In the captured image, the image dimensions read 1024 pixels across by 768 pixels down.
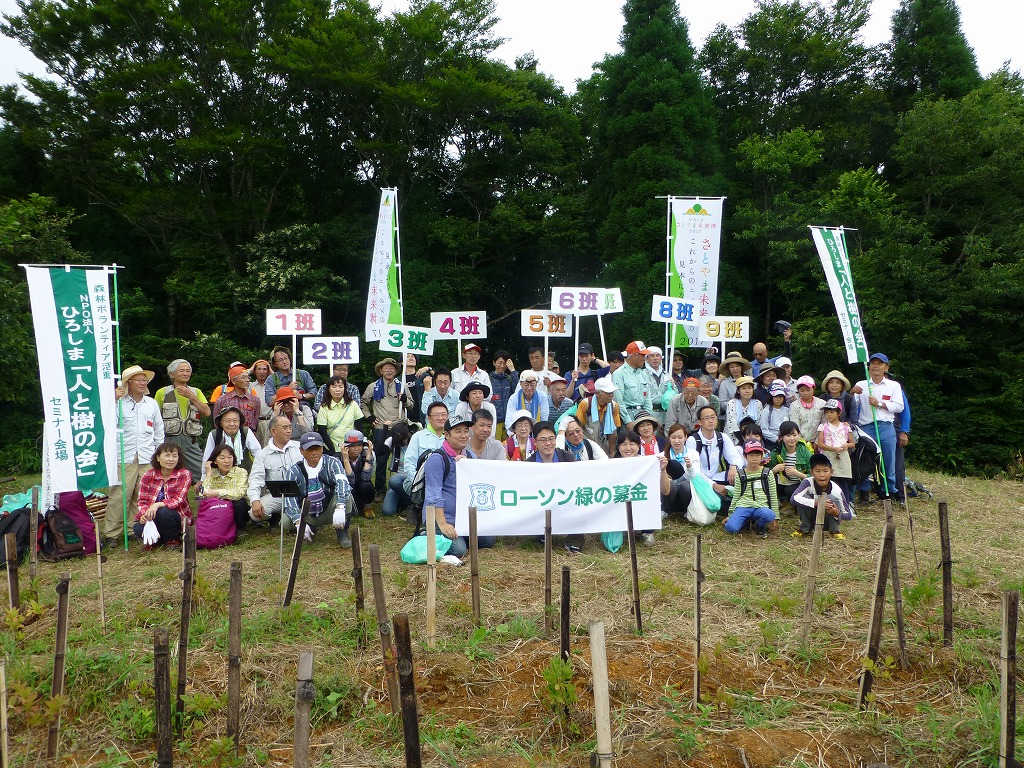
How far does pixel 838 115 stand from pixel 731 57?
3119 mm

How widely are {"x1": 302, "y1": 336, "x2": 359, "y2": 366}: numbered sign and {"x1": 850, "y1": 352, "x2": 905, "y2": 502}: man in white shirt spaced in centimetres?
654

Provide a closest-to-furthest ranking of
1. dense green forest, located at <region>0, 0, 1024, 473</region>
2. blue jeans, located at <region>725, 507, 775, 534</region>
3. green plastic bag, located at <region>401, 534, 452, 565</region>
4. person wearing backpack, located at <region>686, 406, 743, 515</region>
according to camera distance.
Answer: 1. green plastic bag, located at <region>401, 534, 452, 565</region>
2. blue jeans, located at <region>725, 507, 775, 534</region>
3. person wearing backpack, located at <region>686, 406, 743, 515</region>
4. dense green forest, located at <region>0, 0, 1024, 473</region>

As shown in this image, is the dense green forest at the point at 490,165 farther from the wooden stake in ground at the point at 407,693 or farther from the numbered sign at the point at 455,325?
the wooden stake in ground at the point at 407,693

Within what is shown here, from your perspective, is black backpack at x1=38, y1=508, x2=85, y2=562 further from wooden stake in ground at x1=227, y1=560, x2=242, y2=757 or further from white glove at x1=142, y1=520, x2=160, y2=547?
wooden stake in ground at x1=227, y1=560, x2=242, y2=757

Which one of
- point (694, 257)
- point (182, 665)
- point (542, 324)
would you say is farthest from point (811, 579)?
point (694, 257)

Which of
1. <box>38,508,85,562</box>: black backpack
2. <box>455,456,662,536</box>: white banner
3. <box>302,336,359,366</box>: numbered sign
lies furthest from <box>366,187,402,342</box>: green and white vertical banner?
<box>38,508,85,562</box>: black backpack

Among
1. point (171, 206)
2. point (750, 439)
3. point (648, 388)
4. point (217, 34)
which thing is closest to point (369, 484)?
point (648, 388)

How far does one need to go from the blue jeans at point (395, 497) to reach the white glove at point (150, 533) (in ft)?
7.62

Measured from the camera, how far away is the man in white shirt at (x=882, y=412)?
29.0 ft

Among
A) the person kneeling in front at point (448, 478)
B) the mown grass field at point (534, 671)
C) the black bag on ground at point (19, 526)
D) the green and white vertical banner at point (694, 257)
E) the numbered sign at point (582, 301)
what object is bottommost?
the mown grass field at point (534, 671)

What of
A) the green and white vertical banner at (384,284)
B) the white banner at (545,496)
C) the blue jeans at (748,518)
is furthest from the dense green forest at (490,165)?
the white banner at (545,496)

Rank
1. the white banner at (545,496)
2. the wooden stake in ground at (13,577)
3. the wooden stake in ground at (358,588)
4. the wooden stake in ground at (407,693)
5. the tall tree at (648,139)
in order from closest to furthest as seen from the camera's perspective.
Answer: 1. the wooden stake in ground at (407,693)
2. the wooden stake in ground at (358,588)
3. the wooden stake in ground at (13,577)
4. the white banner at (545,496)
5. the tall tree at (648,139)

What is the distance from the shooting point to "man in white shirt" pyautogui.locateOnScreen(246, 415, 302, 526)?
7.42 meters

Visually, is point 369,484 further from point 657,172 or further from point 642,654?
point 657,172
